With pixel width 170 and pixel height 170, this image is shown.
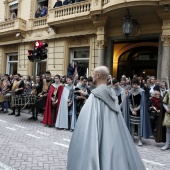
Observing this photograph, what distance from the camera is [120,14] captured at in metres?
11.6

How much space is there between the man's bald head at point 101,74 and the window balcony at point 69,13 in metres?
10.5

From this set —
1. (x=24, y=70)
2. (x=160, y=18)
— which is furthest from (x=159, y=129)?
(x=24, y=70)

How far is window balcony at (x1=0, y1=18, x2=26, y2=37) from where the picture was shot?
665 inches

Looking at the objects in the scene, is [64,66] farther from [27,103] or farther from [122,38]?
→ [27,103]

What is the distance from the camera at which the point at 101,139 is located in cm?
278

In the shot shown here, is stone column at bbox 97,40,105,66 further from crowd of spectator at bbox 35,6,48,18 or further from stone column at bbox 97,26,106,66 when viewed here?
crowd of spectator at bbox 35,6,48,18

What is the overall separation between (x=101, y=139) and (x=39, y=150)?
3.17m

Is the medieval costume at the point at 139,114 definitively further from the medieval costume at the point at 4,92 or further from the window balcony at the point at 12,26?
the window balcony at the point at 12,26

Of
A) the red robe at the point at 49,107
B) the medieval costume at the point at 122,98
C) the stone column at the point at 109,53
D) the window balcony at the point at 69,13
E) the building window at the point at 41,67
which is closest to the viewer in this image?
the medieval costume at the point at 122,98

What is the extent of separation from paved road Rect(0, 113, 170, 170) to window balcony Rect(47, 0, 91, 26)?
718 cm

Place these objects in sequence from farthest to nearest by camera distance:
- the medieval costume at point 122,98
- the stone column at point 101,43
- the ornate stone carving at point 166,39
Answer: the stone column at point 101,43 < the ornate stone carving at point 166,39 < the medieval costume at point 122,98

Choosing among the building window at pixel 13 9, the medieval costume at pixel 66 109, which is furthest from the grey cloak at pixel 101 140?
the building window at pixel 13 9

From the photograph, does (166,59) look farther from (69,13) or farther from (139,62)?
(69,13)

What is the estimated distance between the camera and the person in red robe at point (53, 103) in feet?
28.1
